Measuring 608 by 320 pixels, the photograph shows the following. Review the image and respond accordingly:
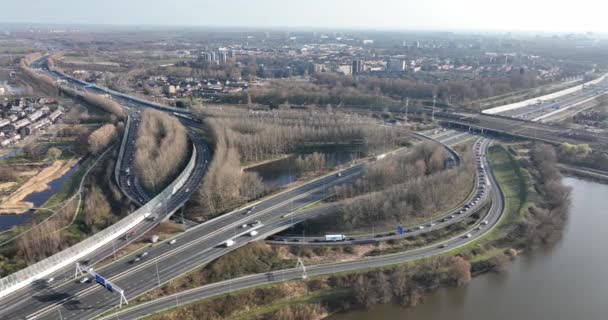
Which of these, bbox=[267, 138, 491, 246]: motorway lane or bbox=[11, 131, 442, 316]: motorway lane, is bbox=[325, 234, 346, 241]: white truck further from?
bbox=[11, 131, 442, 316]: motorway lane

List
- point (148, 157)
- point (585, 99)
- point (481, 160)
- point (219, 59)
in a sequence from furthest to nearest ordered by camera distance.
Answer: point (219, 59)
point (585, 99)
point (481, 160)
point (148, 157)

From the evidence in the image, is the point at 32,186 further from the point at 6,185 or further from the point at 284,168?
the point at 284,168

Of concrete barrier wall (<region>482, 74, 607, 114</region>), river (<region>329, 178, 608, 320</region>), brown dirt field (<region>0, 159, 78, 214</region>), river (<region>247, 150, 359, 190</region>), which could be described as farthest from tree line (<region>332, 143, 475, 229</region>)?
concrete barrier wall (<region>482, 74, 607, 114</region>)

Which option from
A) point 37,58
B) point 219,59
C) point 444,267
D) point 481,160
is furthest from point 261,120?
point 37,58

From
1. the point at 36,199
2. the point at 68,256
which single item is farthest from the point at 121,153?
the point at 68,256

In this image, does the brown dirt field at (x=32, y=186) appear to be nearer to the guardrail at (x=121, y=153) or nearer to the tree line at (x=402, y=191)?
the guardrail at (x=121, y=153)

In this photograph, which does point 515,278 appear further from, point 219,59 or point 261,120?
point 219,59
